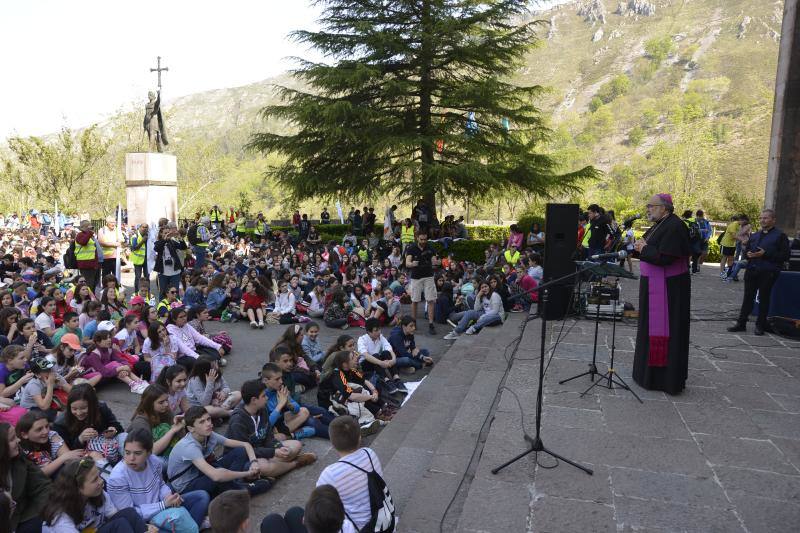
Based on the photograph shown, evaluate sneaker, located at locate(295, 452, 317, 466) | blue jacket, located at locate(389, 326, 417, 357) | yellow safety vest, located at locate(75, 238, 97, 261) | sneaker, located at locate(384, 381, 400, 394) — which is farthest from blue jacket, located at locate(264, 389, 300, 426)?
yellow safety vest, located at locate(75, 238, 97, 261)

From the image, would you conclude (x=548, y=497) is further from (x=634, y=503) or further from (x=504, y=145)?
(x=504, y=145)

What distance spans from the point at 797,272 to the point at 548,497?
19.6 ft

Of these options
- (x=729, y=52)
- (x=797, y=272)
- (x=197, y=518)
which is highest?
(x=729, y=52)

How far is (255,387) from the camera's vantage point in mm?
4820

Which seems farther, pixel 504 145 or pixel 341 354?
pixel 504 145

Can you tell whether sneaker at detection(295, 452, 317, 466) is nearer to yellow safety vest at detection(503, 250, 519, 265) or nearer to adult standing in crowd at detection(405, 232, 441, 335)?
adult standing in crowd at detection(405, 232, 441, 335)

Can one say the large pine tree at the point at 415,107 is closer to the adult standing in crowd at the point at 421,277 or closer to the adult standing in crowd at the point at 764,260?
the adult standing in crowd at the point at 421,277

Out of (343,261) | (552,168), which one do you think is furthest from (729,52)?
(343,261)

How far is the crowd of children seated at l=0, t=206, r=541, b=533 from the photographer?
11.6ft

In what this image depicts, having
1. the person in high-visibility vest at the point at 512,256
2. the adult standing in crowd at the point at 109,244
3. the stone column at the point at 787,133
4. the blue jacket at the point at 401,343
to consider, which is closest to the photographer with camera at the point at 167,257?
the adult standing in crowd at the point at 109,244

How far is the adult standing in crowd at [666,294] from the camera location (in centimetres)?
486

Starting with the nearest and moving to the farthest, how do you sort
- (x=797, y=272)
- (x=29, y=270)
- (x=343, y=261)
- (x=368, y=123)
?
(x=797, y=272)
(x=29, y=270)
(x=343, y=261)
(x=368, y=123)

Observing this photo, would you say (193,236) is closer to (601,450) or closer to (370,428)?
(370,428)

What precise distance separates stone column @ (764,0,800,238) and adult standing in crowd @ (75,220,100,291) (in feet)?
41.8
